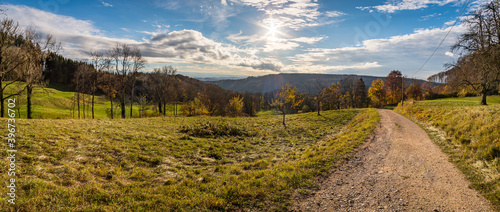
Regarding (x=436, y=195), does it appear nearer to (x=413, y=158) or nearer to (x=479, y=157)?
(x=413, y=158)

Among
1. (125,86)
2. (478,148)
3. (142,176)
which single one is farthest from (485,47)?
(125,86)

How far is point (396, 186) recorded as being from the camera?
6.66 m

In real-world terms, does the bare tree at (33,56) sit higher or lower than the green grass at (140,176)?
higher

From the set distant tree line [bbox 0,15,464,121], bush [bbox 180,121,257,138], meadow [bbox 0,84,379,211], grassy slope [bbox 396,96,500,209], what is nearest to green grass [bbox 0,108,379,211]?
meadow [bbox 0,84,379,211]

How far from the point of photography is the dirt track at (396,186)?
557 centimetres

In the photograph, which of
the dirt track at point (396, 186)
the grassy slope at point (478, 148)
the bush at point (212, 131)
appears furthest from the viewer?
the bush at point (212, 131)

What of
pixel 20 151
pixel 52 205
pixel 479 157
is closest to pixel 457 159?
pixel 479 157

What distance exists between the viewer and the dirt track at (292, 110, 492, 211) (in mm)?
5566

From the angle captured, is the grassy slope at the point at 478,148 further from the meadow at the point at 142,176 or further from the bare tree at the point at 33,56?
the bare tree at the point at 33,56

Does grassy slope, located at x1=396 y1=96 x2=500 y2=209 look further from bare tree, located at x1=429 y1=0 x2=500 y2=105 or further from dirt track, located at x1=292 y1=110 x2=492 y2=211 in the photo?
bare tree, located at x1=429 y1=0 x2=500 y2=105

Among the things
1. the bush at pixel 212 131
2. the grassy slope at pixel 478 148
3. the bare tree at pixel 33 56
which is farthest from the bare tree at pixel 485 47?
the bare tree at pixel 33 56

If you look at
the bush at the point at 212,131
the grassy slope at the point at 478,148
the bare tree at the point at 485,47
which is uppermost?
the bare tree at the point at 485,47

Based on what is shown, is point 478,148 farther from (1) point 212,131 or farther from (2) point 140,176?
(1) point 212,131

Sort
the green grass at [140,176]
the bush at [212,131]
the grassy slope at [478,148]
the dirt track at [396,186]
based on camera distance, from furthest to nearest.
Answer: the bush at [212,131] → the grassy slope at [478,148] → the dirt track at [396,186] → the green grass at [140,176]
